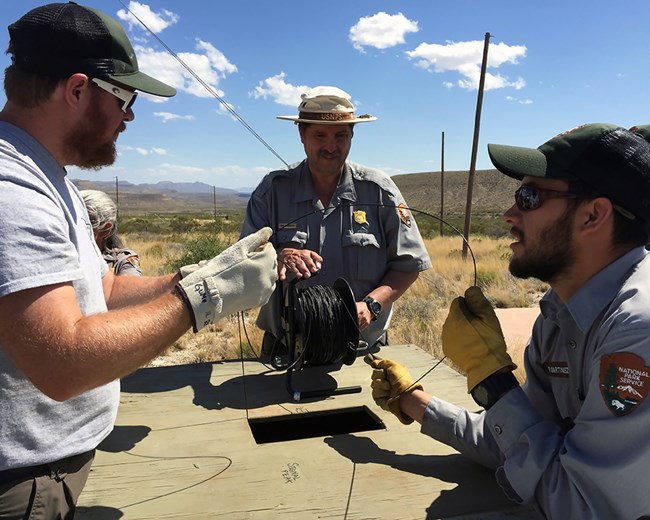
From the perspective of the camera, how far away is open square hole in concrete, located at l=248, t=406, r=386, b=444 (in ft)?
11.0

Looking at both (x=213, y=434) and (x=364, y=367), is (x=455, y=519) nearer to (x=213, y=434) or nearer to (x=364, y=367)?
(x=213, y=434)

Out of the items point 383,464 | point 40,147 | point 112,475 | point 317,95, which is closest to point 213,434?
point 112,475

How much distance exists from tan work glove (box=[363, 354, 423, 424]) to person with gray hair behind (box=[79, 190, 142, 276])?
102 inches

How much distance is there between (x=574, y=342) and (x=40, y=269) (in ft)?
6.58

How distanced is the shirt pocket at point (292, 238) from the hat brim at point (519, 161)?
6.68 ft

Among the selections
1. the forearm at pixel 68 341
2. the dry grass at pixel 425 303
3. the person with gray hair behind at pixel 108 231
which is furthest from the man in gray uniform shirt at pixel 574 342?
the person with gray hair behind at pixel 108 231

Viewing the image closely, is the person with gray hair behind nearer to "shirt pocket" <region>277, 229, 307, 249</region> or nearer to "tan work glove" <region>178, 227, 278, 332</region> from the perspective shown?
"shirt pocket" <region>277, 229, 307, 249</region>

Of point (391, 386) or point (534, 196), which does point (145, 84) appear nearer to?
point (534, 196)

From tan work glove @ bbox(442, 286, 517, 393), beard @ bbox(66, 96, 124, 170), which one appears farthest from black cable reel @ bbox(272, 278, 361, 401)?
beard @ bbox(66, 96, 124, 170)

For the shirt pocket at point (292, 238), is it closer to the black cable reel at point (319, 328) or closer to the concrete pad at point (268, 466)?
the black cable reel at point (319, 328)

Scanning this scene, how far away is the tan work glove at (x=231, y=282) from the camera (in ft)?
6.22

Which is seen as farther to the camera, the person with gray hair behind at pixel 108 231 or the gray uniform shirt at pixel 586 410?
the person with gray hair behind at pixel 108 231

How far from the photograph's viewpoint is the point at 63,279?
162 centimetres

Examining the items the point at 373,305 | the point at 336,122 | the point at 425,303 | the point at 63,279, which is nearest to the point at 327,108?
the point at 336,122
